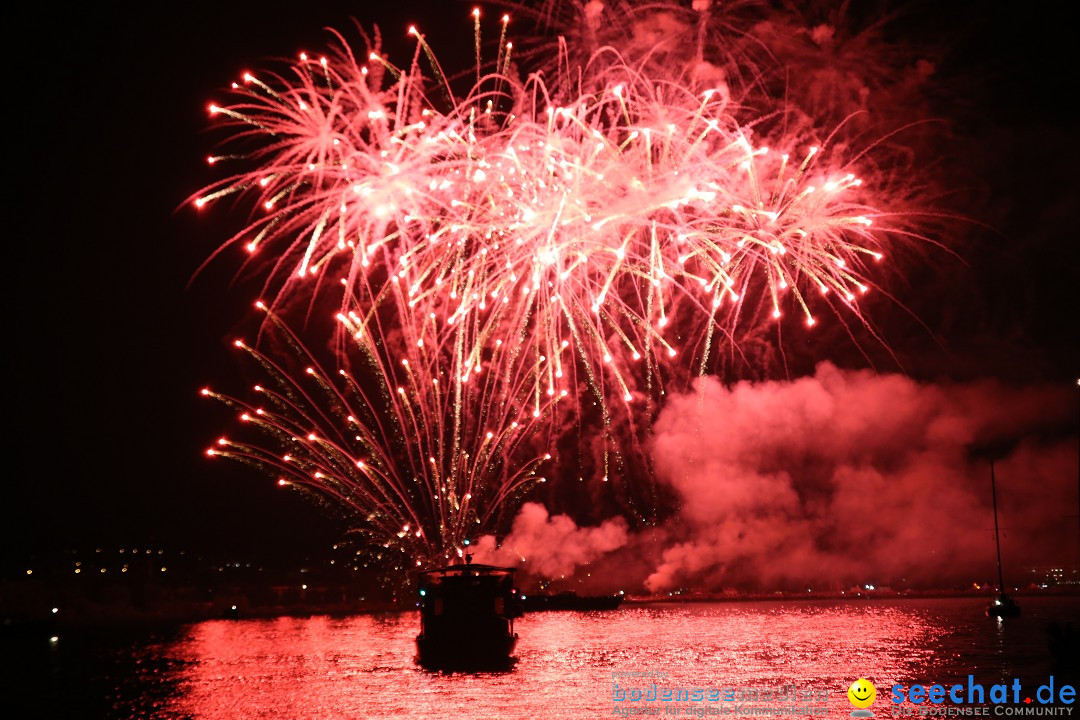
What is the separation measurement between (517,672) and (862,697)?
1221 centimetres

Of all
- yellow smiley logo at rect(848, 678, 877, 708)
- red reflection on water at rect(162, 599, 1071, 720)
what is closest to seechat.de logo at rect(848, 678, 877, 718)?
yellow smiley logo at rect(848, 678, 877, 708)

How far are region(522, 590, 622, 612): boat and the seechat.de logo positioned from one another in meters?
75.5

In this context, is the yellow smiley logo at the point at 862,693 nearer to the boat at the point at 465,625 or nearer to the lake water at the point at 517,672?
the lake water at the point at 517,672

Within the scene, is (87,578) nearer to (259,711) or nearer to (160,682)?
(160,682)

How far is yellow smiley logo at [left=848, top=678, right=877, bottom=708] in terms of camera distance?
74.4 feet

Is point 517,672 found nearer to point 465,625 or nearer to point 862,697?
point 465,625

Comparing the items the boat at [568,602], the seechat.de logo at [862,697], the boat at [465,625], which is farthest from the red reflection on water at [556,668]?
the boat at [568,602]

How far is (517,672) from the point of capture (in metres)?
32.0

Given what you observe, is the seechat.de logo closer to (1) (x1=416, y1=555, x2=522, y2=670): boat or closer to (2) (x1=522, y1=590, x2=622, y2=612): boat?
(1) (x1=416, y1=555, x2=522, y2=670): boat

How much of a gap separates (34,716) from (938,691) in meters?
22.1

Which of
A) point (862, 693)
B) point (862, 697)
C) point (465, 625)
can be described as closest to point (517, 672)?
point (465, 625)

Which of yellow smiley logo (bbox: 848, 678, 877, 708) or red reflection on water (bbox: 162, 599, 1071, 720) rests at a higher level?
yellow smiley logo (bbox: 848, 678, 877, 708)

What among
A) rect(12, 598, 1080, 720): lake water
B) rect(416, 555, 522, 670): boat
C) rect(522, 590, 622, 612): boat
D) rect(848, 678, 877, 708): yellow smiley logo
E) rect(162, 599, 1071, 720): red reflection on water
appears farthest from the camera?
rect(522, 590, 622, 612): boat

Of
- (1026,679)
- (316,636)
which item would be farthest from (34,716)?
(316,636)
